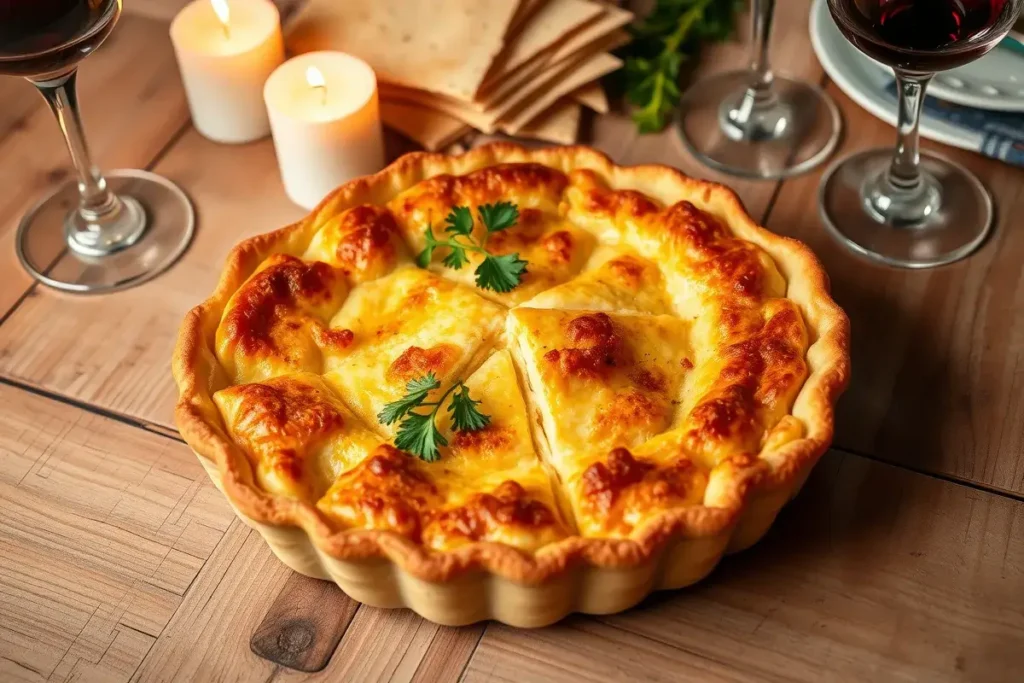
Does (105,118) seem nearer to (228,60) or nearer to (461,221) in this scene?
(228,60)

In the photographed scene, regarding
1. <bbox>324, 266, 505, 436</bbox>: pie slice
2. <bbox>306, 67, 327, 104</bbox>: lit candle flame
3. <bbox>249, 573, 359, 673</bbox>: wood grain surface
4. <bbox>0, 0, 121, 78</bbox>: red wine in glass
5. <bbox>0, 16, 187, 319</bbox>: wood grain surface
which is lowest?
<bbox>249, 573, 359, 673</bbox>: wood grain surface

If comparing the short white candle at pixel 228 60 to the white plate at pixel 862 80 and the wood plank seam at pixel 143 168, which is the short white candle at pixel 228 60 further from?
the white plate at pixel 862 80

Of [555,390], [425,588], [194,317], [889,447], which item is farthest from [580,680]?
[194,317]

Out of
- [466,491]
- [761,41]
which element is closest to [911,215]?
[761,41]

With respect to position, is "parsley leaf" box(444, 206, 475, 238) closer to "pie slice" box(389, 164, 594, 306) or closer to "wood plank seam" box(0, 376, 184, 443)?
"pie slice" box(389, 164, 594, 306)

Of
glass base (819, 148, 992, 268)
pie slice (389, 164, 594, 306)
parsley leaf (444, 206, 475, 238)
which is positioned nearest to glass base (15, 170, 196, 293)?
pie slice (389, 164, 594, 306)

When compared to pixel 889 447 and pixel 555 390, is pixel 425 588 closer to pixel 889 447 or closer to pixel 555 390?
pixel 555 390
